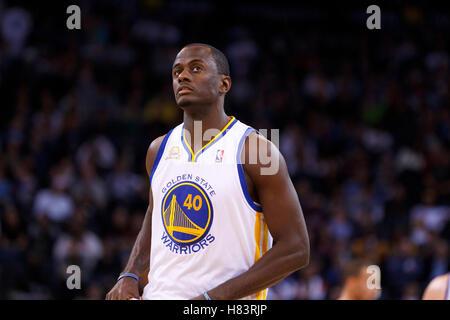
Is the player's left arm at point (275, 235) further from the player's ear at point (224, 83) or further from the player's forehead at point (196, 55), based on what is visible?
the player's forehead at point (196, 55)

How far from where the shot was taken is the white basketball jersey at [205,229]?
3465mm

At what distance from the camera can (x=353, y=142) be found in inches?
493

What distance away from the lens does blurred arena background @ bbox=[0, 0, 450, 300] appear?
958cm

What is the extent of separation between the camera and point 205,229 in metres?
3.49

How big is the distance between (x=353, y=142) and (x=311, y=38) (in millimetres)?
3143

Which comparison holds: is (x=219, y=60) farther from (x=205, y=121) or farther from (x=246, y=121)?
(x=246, y=121)

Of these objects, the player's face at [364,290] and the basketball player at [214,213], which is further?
the player's face at [364,290]

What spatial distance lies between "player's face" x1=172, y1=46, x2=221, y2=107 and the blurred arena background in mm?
5235

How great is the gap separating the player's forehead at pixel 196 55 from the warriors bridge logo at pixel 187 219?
0.70m

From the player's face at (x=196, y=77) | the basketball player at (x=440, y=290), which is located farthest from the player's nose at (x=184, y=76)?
the basketball player at (x=440, y=290)

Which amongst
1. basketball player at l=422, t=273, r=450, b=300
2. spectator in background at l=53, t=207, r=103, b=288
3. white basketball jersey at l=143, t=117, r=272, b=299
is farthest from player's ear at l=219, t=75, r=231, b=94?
spectator in background at l=53, t=207, r=103, b=288

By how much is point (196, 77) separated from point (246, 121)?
8549 millimetres
